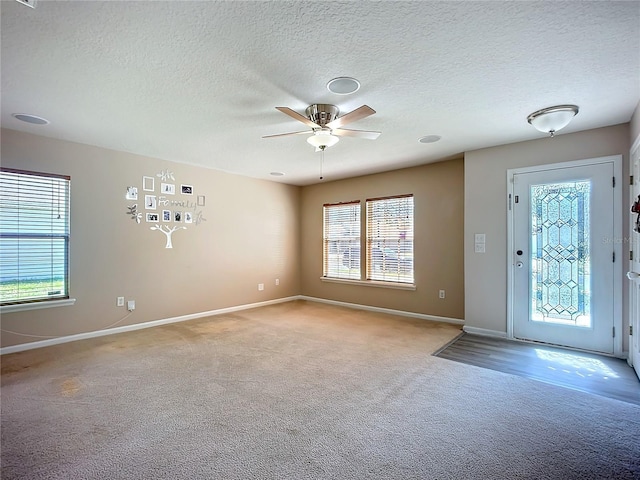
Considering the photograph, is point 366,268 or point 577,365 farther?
point 366,268

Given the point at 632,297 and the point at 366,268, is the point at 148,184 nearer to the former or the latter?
the point at 366,268

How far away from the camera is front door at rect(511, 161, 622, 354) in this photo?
3.53 metres

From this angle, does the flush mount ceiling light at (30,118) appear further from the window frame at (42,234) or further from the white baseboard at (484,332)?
the white baseboard at (484,332)

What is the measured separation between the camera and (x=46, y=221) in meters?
3.94

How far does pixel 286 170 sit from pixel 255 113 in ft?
8.05

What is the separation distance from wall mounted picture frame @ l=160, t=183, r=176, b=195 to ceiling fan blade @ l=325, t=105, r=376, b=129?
3.15 metres

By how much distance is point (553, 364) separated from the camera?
10.9 ft

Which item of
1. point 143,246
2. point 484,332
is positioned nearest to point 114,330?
point 143,246

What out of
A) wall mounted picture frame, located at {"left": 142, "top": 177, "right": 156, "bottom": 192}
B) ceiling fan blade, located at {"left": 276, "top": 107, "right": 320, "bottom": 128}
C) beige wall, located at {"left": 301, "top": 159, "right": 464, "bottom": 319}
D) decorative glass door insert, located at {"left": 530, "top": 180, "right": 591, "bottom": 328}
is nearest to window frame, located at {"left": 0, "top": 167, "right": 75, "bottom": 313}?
wall mounted picture frame, located at {"left": 142, "top": 177, "right": 156, "bottom": 192}

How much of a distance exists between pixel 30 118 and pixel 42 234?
139cm

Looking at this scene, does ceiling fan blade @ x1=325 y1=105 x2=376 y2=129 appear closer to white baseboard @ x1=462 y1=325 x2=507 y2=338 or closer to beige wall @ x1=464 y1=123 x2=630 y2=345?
beige wall @ x1=464 y1=123 x2=630 y2=345

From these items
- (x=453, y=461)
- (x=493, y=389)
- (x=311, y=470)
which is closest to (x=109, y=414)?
(x=311, y=470)

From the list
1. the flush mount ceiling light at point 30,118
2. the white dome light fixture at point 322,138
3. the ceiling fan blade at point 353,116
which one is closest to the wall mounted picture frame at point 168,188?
the flush mount ceiling light at point 30,118

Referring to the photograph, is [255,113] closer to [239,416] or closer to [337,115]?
[337,115]
